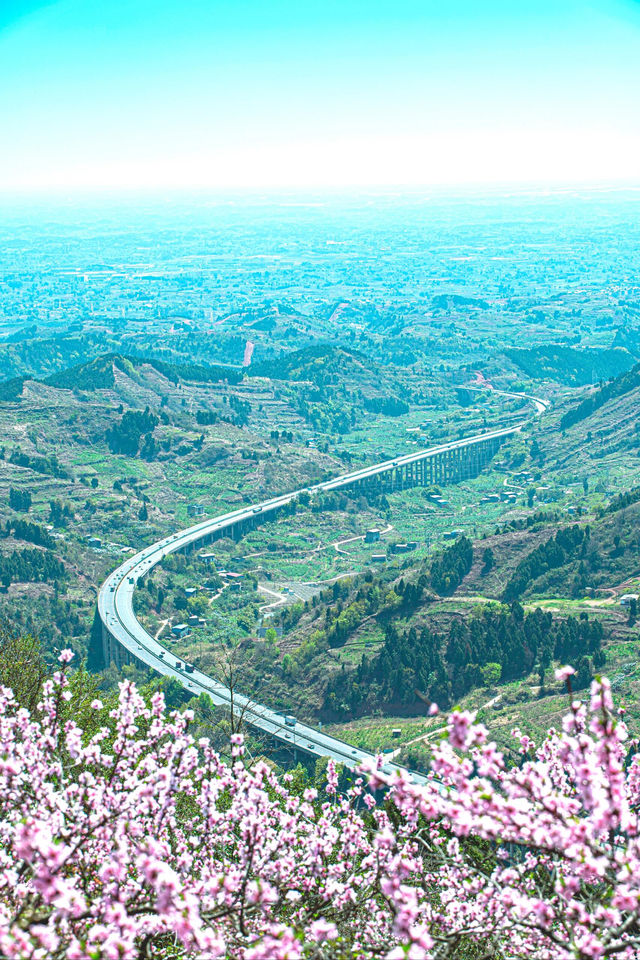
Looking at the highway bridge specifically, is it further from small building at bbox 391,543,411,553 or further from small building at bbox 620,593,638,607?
small building at bbox 620,593,638,607

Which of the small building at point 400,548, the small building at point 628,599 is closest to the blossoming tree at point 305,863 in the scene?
the small building at point 628,599

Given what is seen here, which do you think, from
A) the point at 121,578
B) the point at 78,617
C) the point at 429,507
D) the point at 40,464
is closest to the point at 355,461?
the point at 429,507

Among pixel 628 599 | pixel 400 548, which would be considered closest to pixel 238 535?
pixel 400 548

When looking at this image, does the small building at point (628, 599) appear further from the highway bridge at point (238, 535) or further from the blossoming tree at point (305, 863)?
the blossoming tree at point (305, 863)

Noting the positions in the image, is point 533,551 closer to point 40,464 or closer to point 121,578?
point 121,578

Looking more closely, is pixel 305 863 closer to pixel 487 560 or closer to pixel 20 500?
pixel 487 560

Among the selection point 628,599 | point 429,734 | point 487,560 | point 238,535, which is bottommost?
point 238,535
